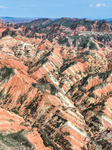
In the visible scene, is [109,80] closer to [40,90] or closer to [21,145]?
[40,90]

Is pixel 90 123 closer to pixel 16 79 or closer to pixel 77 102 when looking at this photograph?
pixel 77 102

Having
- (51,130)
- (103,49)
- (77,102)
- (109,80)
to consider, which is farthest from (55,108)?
(103,49)

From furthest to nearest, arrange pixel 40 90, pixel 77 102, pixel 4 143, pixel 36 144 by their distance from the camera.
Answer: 1. pixel 77 102
2. pixel 40 90
3. pixel 36 144
4. pixel 4 143

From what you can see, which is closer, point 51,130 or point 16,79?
point 51,130

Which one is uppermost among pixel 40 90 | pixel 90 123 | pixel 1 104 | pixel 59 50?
pixel 59 50

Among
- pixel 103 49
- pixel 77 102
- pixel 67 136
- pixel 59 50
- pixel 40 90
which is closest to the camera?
pixel 67 136

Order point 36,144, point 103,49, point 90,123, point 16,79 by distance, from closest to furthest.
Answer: point 36,144
point 90,123
point 16,79
point 103,49

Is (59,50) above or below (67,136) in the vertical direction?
above

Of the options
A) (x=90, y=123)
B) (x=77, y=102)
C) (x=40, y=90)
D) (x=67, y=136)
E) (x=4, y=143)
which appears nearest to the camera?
(x=4, y=143)

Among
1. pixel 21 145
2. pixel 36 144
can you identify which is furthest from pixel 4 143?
pixel 36 144
